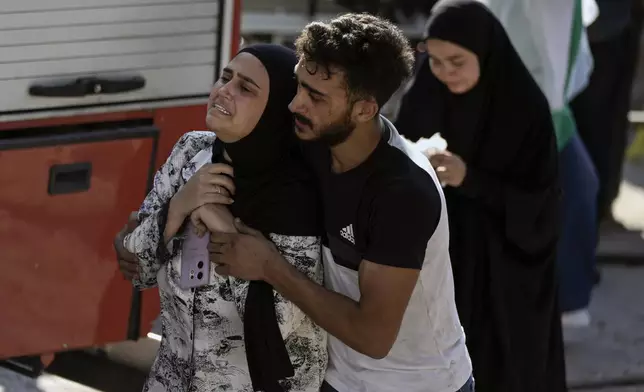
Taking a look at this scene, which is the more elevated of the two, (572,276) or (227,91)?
(227,91)

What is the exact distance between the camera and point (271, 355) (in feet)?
7.47

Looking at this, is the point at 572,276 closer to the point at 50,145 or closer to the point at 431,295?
the point at 50,145

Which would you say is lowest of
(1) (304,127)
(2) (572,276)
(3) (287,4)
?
(2) (572,276)

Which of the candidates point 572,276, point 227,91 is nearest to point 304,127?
point 227,91

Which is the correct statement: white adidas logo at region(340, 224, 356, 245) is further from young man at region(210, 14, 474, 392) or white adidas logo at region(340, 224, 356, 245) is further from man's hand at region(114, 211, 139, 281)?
man's hand at region(114, 211, 139, 281)

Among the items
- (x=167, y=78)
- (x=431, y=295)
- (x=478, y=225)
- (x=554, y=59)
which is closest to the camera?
(x=431, y=295)

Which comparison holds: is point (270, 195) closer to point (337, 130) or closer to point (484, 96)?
point (337, 130)

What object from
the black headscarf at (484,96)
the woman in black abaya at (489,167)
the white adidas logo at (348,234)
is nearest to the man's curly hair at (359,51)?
the white adidas logo at (348,234)

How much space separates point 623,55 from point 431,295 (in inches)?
172

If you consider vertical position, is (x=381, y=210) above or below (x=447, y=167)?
above

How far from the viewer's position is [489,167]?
3.45 meters

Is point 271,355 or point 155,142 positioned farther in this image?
point 155,142

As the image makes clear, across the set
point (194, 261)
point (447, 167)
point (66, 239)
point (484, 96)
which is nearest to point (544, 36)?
point (484, 96)

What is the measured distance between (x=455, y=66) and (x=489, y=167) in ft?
1.03
